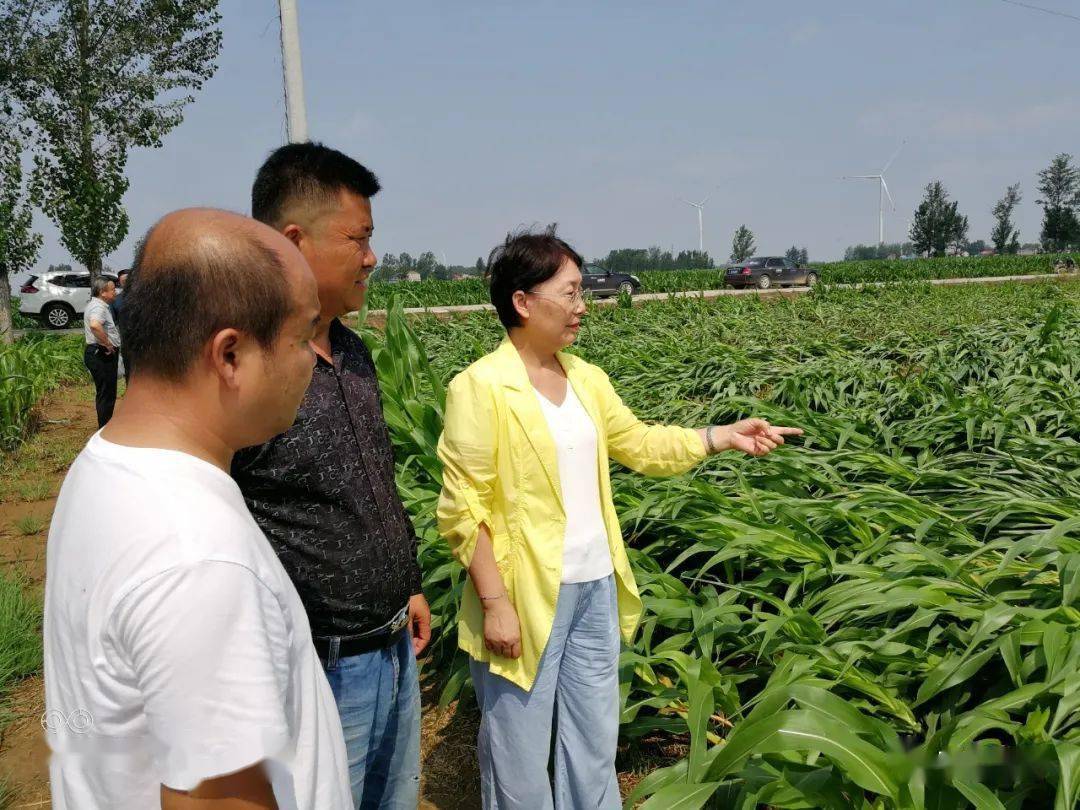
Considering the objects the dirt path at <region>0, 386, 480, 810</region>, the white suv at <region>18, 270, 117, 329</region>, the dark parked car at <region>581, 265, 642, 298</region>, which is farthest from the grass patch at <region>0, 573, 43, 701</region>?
the dark parked car at <region>581, 265, 642, 298</region>

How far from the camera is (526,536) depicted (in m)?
1.85

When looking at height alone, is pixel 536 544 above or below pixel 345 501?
below

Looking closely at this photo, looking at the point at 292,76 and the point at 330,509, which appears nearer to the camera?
the point at 330,509

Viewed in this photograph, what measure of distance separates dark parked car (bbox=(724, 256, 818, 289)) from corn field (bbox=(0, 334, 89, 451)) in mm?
20200

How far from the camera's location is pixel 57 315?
20.4 metres

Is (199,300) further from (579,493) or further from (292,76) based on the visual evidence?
(292,76)

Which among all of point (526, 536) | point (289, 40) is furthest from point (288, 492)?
point (289, 40)

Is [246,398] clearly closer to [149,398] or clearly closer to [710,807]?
[149,398]

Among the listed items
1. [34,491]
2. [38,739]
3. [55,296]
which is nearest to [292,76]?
[34,491]

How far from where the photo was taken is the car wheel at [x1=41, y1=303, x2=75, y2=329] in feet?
67.1

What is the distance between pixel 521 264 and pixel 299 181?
1.88ft

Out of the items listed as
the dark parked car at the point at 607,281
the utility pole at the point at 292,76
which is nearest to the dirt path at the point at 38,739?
the utility pole at the point at 292,76

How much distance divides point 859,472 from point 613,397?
1843mm

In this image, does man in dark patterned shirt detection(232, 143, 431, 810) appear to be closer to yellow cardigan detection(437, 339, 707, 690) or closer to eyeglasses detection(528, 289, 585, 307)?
yellow cardigan detection(437, 339, 707, 690)
